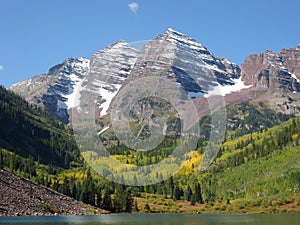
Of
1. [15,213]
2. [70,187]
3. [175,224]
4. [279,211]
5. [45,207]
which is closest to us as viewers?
[175,224]

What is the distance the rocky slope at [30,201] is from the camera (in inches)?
5536

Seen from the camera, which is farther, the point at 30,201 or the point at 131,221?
the point at 30,201

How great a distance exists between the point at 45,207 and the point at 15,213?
13.5m

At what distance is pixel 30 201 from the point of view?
14862 centimetres

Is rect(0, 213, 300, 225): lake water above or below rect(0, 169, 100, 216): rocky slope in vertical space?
below

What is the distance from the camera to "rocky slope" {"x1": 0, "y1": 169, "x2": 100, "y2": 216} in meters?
141

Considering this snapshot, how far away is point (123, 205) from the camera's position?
19300cm

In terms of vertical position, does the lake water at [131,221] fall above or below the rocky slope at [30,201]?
below

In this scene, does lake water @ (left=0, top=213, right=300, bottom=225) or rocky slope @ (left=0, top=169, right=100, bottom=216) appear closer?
lake water @ (left=0, top=213, right=300, bottom=225)

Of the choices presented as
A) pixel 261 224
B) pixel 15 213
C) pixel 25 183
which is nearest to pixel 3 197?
pixel 15 213

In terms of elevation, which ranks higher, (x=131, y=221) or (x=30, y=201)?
(x=30, y=201)

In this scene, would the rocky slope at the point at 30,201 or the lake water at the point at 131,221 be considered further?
the rocky slope at the point at 30,201

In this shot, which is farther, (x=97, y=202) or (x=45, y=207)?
(x=97, y=202)

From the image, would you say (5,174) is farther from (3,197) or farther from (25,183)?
(3,197)
